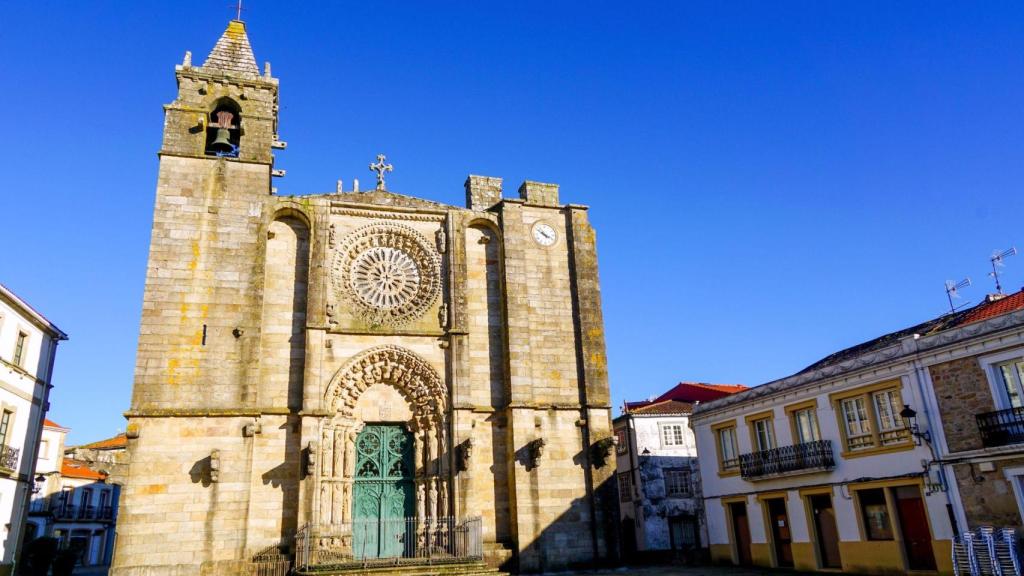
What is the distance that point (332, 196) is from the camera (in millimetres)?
20625

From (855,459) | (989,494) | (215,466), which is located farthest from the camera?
(855,459)

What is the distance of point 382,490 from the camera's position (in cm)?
1839

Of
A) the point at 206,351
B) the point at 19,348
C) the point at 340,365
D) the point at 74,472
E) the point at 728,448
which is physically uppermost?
the point at 19,348

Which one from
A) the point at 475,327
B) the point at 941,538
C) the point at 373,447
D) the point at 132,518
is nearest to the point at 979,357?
the point at 941,538

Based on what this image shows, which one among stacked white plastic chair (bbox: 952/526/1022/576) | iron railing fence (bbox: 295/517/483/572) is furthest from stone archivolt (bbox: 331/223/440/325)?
stacked white plastic chair (bbox: 952/526/1022/576)

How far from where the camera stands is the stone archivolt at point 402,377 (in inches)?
738

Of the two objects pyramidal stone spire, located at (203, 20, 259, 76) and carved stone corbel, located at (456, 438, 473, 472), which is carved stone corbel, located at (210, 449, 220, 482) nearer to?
carved stone corbel, located at (456, 438, 473, 472)

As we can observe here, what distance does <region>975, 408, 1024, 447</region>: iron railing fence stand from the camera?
46.3 feet

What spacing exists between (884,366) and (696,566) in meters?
8.73

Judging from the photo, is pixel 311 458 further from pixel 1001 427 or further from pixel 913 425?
pixel 1001 427

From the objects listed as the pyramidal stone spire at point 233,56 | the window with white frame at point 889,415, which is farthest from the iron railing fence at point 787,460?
the pyramidal stone spire at point 233,56

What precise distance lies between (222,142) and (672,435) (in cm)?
2279

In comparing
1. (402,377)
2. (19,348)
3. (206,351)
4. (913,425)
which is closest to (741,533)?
(913,425)

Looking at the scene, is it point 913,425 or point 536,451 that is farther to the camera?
point 536,451
